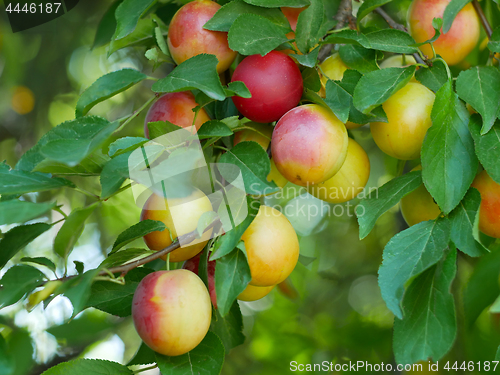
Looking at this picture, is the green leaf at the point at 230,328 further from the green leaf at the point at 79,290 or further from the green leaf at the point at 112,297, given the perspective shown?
the green leaf at the point at 79,290

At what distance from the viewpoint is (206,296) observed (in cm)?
56

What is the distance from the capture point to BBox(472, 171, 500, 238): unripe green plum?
587 mm

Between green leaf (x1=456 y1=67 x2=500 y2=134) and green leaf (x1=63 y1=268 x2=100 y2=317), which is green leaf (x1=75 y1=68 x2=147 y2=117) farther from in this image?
green leaf (x1=456 y1=67 x2=500 y2=134)

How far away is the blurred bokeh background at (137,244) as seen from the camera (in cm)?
131

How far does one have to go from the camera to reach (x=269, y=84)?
1.87 feet

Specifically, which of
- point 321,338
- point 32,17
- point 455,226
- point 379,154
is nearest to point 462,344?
point 321,338

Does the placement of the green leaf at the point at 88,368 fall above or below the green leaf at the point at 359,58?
below

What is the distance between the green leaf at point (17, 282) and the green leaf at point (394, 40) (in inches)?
20.2

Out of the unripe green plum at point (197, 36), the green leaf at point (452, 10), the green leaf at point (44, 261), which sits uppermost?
the unripe green plum at point (197, 36)

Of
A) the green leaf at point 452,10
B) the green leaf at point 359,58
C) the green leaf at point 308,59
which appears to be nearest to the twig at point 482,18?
the green leaf at point 452,10

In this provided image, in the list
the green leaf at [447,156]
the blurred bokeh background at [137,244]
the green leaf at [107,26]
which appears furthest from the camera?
the blurred bokeh background at [137,244]

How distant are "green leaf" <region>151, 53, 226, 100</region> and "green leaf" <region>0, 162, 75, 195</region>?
0.54ft

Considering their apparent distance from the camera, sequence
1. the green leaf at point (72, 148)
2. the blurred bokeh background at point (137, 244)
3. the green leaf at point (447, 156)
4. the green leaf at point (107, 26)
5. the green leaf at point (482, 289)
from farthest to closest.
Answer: the blurred bokeh background at point (137, 244), the green leaf at point (107, 26), the green leaf at point (482, 289), the green leaf at point (447, 156), the green leaf at point (72, 148)

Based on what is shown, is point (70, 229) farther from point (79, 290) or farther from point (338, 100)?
point (338, 100)
